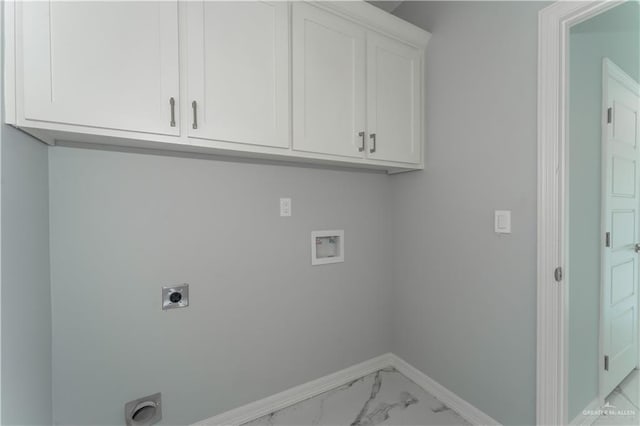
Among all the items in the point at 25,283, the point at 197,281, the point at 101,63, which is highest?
the point at 101,63

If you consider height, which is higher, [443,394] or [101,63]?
[101,63]

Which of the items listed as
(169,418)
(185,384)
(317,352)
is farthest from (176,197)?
(317,352)

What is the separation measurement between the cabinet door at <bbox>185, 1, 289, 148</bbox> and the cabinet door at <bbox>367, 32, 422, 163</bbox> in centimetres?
55

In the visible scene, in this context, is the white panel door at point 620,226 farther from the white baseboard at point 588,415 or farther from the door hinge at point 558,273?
the door hinge at point 558,273

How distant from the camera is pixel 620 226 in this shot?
1783 mm

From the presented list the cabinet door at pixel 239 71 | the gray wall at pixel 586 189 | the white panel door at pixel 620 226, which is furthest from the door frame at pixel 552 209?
the cabinet door at pixel 239 71

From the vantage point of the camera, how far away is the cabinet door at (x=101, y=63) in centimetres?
94

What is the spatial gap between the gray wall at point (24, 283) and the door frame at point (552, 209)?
2.08 m

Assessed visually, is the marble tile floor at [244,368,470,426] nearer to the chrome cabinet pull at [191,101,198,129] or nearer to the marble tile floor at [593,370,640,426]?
the marble tile floor at [593,370,640,426]

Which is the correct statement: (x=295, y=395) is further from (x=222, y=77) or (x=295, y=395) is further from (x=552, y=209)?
(x=222, y=77)

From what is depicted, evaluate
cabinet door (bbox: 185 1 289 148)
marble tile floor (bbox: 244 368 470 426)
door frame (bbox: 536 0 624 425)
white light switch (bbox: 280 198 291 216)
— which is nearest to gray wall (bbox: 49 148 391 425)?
white light switch (bbox: 280 198 291 216)

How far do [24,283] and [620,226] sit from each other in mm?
3108

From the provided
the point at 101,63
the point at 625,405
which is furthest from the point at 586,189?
the point at 101,63

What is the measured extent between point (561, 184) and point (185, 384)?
2.14 m
